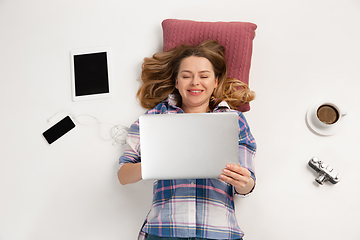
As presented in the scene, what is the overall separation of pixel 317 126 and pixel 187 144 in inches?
33.0

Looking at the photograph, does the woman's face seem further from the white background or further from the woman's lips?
the white background

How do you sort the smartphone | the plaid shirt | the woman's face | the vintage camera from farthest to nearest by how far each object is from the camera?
1. the smartphone
2. the vintage camera
3. the woman's face
4. the plaid shirt

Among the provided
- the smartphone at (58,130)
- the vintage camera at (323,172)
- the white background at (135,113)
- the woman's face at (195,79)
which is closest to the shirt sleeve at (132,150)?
the white background at (135,113)

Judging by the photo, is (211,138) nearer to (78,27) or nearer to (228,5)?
(228,5)

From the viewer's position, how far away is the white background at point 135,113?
1.27 m

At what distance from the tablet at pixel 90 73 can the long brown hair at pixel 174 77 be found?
8.5 inches

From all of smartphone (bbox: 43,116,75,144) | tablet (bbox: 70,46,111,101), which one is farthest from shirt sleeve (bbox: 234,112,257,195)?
smartphone (bbox: 43,116,75,144)

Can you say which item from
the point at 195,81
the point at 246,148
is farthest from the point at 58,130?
the point at 246,148

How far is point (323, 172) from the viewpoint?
1.24m

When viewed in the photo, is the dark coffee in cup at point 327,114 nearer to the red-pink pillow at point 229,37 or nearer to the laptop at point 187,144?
the red-pink pillow at point 229,37

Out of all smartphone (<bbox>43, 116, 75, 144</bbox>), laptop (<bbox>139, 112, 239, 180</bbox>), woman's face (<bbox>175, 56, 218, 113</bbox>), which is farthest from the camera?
smartphone (<bbox>43, 116, 75, 144</bbox>)

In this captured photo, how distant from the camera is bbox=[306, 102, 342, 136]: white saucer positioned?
1280 millimetres

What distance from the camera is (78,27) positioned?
1470mm

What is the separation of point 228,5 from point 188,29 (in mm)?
327
